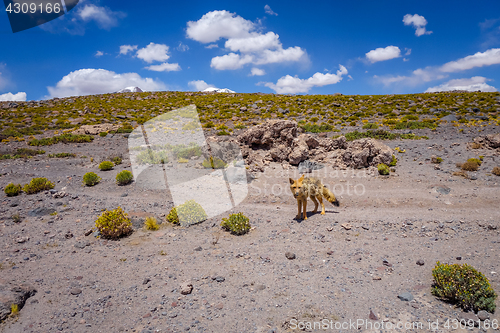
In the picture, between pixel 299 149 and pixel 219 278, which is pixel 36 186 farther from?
pixel 299 149

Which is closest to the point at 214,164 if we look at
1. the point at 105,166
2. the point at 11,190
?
the point at 105,166

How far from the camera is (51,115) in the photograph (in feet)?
131

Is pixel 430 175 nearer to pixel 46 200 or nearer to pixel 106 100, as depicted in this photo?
pixel 46 200

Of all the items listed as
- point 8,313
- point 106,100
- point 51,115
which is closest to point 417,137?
point 8,313

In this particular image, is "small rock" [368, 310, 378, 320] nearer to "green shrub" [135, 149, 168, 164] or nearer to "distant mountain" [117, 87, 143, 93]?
"green shrub" [135, 149, 168, 164]

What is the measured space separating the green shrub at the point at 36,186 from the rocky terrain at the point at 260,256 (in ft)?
1.11

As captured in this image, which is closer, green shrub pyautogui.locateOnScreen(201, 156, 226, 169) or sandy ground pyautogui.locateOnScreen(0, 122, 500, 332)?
sandy ground pyautogui.locateOnScreen(0, 122, 500, 332)

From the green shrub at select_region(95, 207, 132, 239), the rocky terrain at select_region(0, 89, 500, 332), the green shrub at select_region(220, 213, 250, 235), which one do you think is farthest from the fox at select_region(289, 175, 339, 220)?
the green shrub at select_region(95, 207, 132, 239)

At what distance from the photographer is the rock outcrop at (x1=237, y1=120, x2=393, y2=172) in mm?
13618

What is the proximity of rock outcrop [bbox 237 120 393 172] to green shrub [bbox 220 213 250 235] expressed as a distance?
6.64 m

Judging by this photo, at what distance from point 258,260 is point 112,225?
4.32 m

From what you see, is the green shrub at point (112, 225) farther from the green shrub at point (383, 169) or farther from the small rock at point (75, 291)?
the green shrub at point (383, 169)

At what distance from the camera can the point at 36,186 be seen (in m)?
10.5

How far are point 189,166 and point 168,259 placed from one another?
8.84m
